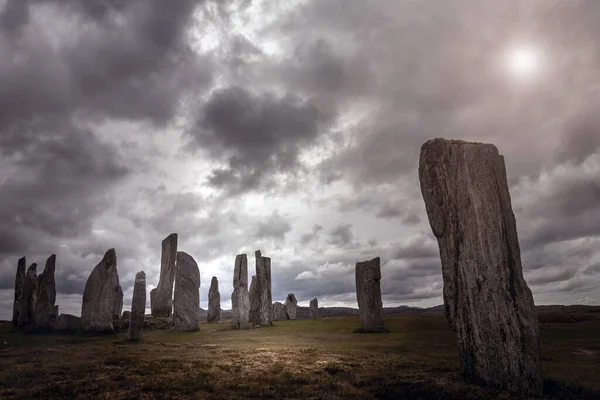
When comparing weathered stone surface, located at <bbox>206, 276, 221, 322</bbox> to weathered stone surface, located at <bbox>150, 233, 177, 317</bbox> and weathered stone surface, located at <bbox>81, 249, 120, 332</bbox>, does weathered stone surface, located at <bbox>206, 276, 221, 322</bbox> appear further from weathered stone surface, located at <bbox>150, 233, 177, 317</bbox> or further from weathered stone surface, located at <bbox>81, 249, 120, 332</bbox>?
weathered stone surface, located at <bbox>81, 249, 120, 332</bbox>

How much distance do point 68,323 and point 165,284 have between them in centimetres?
1266

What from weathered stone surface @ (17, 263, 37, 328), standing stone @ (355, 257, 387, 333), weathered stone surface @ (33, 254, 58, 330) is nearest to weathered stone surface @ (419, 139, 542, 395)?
standing stone @ (355, 257, 387, 333)

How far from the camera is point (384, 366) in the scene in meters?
11.5

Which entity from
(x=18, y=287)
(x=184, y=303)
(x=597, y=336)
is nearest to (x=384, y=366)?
(x=597, y=336)

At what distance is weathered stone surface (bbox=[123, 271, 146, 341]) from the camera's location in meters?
20.2

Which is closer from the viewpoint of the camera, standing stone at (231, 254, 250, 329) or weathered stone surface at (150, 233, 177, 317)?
standing stone at (231, 254, 250, 329)

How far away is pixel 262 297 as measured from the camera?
33.5 m

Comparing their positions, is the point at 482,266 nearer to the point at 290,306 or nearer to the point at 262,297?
the point at 262,297

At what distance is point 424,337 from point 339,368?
35.7ft

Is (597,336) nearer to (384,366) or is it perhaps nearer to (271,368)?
(384,366)

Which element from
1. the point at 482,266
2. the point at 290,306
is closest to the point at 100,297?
the point at 482,266

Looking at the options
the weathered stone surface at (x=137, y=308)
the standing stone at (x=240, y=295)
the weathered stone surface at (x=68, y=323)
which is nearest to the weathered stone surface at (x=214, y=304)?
the standing stone at (x=240, y=295)

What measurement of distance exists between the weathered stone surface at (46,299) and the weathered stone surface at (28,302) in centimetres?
121

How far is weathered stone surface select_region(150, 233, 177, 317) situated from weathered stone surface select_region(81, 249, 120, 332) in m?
13.3
